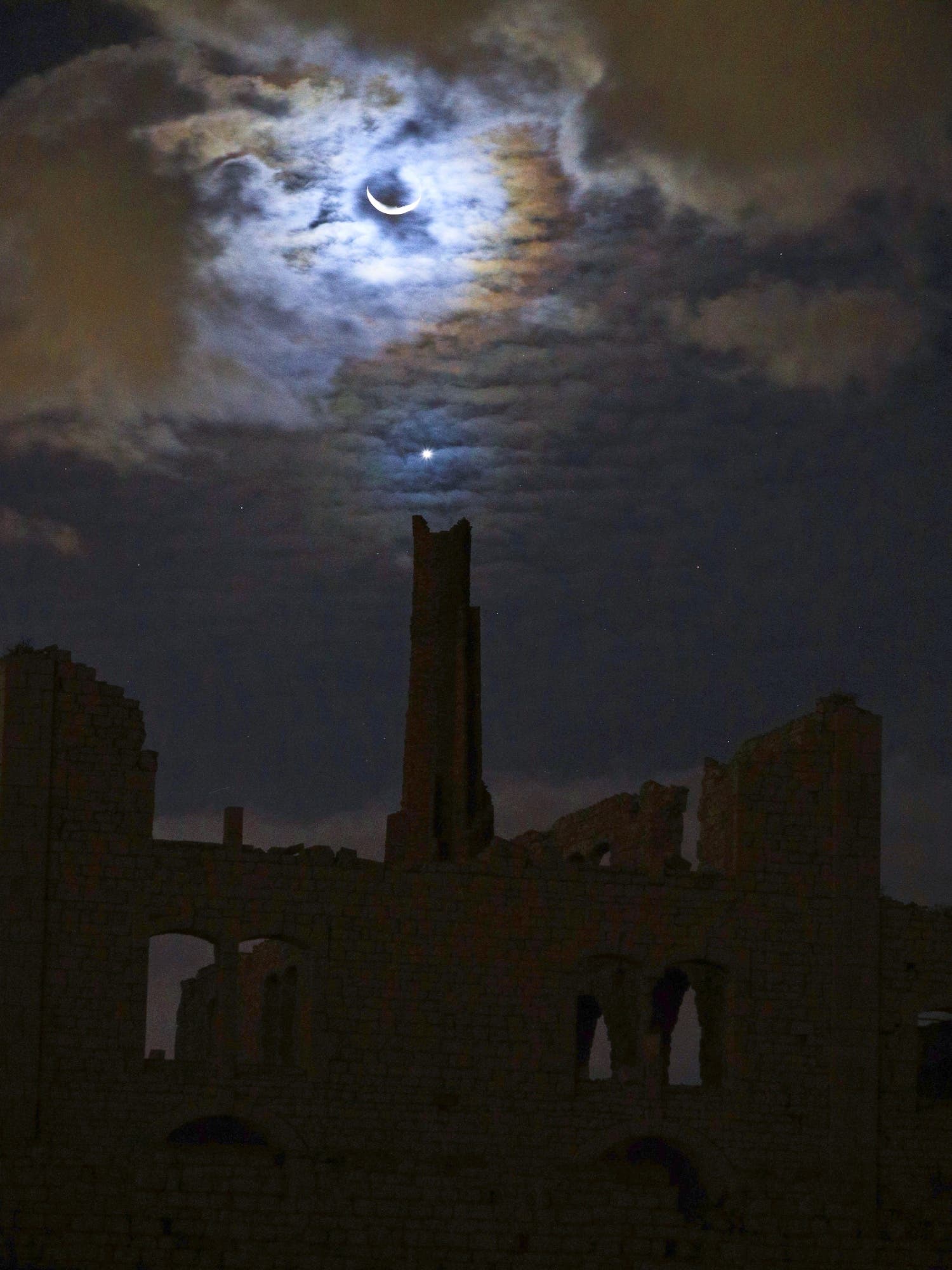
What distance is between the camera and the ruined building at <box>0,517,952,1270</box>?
36812 mm

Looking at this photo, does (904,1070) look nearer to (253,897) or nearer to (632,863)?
(632,863)

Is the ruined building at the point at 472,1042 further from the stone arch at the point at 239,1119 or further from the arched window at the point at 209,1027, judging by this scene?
the arched window at the point at 209,1027

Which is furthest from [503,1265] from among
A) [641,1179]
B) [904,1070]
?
[904,1070]

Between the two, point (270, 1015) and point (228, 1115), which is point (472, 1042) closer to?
point (228, 1115)

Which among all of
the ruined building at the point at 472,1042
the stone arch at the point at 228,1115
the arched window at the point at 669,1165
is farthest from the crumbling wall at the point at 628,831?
the stone arch at the point at 228,1115

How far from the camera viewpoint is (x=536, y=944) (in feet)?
133

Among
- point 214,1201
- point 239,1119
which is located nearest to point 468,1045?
point 239,1119

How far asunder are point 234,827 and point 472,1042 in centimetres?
507

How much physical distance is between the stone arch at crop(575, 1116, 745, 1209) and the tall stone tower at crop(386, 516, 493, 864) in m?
7.90

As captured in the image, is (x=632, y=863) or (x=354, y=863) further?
(x=632, y=863)

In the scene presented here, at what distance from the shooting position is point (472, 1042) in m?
39.9

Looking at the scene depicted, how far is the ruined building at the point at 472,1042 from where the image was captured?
121ft

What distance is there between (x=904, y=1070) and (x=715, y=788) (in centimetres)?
564

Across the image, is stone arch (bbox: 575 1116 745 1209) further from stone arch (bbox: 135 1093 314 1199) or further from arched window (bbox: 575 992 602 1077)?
arched window (bbox: 575 992 602 1077)
